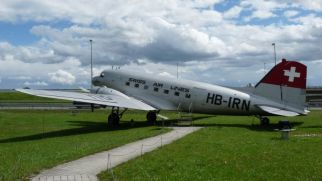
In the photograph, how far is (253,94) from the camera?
31047 millimetres

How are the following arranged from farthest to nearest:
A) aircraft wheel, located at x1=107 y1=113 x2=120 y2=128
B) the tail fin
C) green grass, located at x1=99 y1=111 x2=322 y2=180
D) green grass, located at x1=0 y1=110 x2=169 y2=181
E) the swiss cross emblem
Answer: aircraft wheel, located at x1=107 y1=113 x2=120 y2=128 < the swiss cross emblem < the tail fin < green grass, located at x1=0 y1=110 x2=169 y2=181 < green grass, located at x1=99 y1=111 x2=322 y2=180

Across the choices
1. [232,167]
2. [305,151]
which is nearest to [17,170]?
[232,167]

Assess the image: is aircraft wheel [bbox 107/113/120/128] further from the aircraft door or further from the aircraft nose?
the aircraft nose

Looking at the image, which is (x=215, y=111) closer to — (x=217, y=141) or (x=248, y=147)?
(x=217, y=141)

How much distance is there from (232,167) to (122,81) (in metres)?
23.6

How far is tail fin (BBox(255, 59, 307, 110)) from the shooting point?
2941 cm

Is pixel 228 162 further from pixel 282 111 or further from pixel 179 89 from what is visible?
pixel 179 89

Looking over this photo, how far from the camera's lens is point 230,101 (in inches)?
1233

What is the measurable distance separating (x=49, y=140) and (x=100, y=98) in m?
7.79

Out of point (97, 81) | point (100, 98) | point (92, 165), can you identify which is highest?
point (97, 81)

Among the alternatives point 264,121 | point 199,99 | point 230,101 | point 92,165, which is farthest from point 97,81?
point 92,165

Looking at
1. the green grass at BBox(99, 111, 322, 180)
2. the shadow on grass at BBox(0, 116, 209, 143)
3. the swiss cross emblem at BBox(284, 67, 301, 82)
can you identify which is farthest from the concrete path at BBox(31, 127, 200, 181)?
the swiss cross emblem at BBox(284, 67, 301, 82)

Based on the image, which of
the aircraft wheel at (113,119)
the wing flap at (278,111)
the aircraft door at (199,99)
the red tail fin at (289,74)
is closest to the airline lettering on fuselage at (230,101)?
the aircraft door at (199,99)

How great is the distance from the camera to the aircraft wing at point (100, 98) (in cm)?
2802
